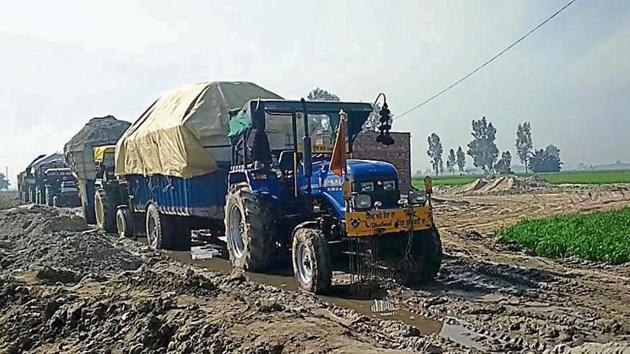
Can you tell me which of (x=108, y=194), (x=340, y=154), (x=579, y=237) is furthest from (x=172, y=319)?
(x=108, y=194)

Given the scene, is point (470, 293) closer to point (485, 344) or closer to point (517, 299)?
point (517, 299)

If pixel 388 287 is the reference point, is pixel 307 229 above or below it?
above

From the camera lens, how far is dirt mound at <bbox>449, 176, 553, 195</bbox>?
1930 inches

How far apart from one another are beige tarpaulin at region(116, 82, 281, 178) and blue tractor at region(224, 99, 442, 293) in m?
0.96

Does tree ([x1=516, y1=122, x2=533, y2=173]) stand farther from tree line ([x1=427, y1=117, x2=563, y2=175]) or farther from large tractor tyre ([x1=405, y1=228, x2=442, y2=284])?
large tractor tyre ([x1=405, y1=228, x2=442, y2=284])

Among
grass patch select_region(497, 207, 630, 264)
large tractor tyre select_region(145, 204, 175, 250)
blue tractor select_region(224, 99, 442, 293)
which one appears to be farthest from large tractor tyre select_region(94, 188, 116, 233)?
grass patch select_region(497, 207, 630, 264)

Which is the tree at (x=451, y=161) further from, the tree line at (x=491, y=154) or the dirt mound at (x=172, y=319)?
the dirt mound at (x=172, y=319)

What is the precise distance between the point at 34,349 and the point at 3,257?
23.5ft

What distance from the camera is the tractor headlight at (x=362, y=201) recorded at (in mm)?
9241

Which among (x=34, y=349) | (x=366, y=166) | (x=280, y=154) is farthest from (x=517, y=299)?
(x=34, y=349)

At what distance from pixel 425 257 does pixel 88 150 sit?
16.4 metres

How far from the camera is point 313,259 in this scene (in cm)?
917

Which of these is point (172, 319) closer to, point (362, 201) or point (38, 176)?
point (362, 201)

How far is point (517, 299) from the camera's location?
8.74m
